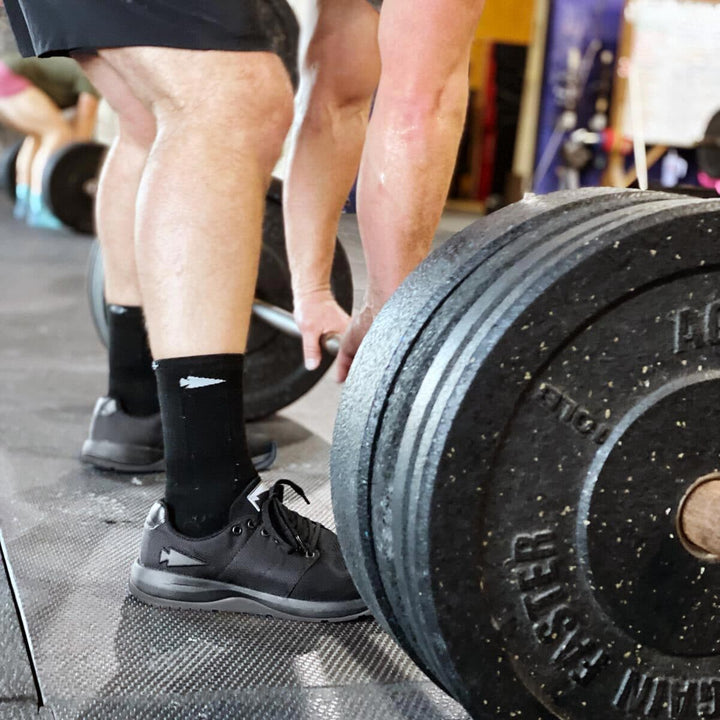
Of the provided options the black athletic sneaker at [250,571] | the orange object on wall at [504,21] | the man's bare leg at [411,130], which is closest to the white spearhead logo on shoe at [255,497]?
the black athletic sneaker at [250,571]

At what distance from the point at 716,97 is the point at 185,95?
16.3ft

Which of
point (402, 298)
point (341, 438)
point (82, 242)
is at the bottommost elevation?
point (82, 242)

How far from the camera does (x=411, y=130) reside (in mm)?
928

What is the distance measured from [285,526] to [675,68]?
15.9 ft

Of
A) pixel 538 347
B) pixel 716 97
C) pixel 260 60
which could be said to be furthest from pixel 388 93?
pixel 716 97

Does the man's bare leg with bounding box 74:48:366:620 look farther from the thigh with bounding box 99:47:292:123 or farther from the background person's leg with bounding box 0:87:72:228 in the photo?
the background person's leg with bounding box 0:87:72:228

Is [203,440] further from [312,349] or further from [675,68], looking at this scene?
[675,68]

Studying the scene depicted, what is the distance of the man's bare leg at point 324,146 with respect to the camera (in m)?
1.26

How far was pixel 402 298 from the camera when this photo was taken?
0.67 m

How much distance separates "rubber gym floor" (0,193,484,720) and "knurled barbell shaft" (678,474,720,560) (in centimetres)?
27

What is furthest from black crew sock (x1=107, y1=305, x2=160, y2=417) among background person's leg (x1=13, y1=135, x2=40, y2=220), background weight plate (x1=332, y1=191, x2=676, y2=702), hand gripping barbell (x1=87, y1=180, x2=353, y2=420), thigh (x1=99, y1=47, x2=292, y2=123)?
background person's leg (x1=13, y1=135, x2=40, y2=220)

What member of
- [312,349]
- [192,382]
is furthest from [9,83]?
[192,382]

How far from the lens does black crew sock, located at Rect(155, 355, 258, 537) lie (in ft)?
2.98

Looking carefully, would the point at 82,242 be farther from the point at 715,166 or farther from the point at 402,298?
the point at 402,298
